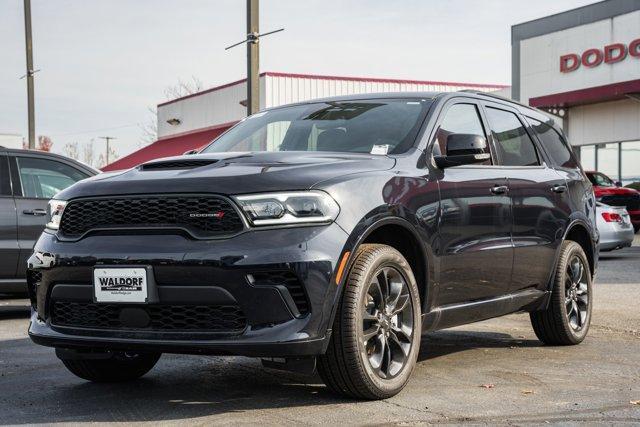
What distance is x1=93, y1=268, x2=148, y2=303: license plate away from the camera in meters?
4.73

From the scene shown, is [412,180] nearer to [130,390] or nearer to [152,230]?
[152,230]

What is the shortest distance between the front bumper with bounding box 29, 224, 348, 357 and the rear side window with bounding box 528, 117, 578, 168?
3.24m

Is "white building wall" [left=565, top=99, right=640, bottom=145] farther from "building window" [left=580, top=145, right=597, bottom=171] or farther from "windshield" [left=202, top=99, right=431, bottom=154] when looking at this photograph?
"windshield" [left=202, top=99, right=431, bottom=154]

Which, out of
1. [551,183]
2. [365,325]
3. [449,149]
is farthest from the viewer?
[551,183]

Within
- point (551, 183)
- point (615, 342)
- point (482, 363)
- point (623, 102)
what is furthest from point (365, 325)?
point (623, 102)

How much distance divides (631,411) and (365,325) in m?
1.38

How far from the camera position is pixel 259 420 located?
4707mm

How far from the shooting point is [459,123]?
250 inches

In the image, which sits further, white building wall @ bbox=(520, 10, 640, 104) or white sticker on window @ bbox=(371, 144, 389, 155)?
white building wall @ bbox=(520, 10, 640, 104)

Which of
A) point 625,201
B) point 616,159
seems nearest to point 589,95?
point 616,159

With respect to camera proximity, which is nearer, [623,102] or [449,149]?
[449,149]

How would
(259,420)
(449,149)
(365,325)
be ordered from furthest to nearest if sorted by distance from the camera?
(449,149), (365,325), (259,420)

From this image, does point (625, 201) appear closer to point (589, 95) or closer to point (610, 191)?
point (610, 191)

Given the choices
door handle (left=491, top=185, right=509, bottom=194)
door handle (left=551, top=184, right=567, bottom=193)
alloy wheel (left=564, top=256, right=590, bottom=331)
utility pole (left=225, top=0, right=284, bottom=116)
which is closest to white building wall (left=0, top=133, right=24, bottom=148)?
utility pole (left=225, top=0, right=284, bottom=116)
